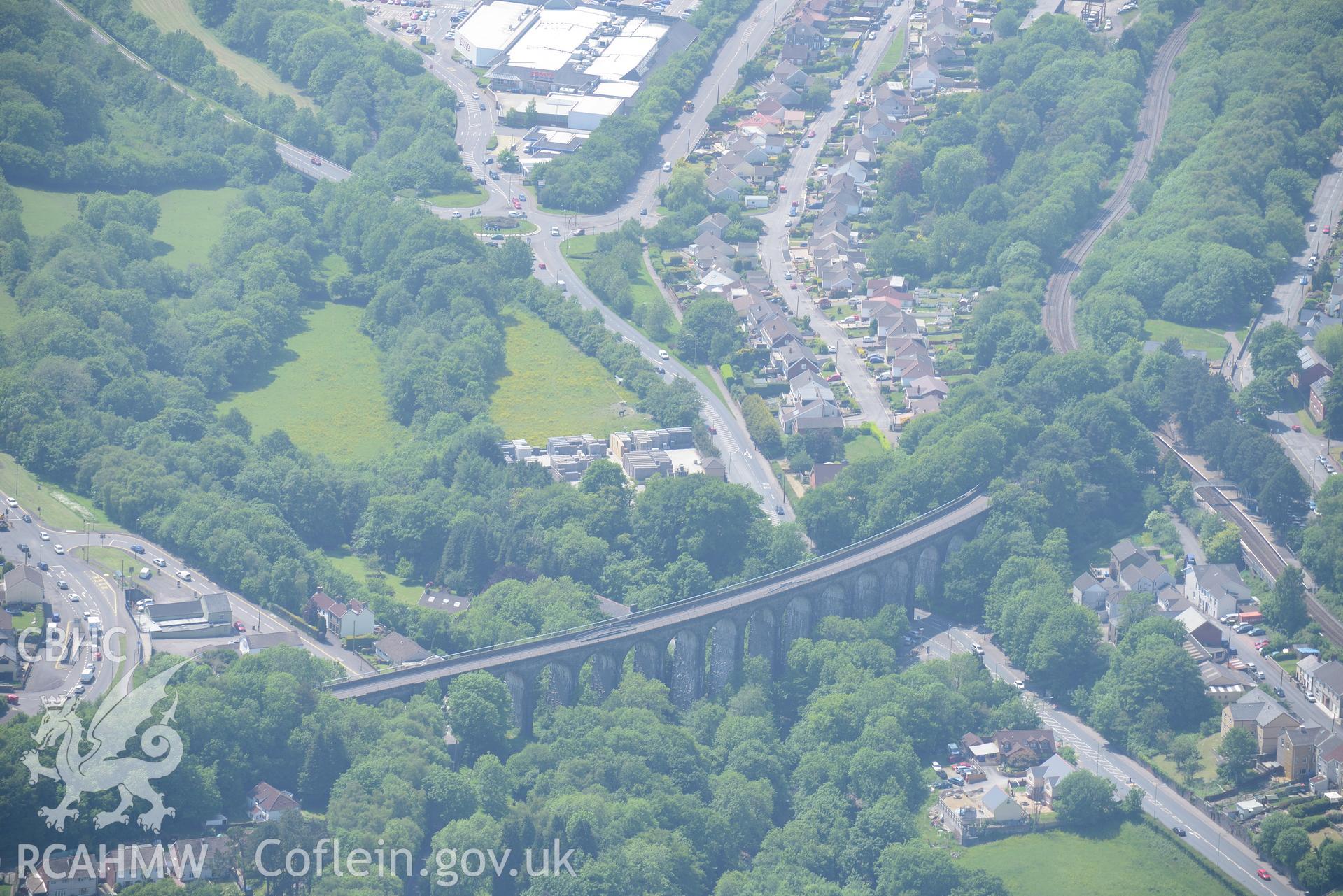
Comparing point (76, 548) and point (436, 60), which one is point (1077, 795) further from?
point (436, 60)

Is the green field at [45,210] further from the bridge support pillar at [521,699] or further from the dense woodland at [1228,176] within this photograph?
the dense woodland at [1228,176]

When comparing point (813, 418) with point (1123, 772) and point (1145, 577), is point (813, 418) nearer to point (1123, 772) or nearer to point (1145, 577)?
point (1145, 577)

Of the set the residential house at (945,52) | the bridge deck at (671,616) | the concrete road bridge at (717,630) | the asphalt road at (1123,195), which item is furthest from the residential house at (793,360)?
the residential house at (945,52)

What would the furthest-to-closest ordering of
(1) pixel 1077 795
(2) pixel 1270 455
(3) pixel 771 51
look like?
(3) pixel 771 51 → (2) pixel 1270 455 → (1) pixel 1077 795

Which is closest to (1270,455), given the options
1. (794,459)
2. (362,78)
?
(794,459)

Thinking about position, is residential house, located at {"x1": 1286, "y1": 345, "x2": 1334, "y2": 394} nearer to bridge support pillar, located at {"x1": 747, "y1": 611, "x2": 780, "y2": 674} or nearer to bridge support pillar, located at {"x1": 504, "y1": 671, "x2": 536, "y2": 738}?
bridge support pillar, located at {"x1": 747, "y1": 611, "x2": 780, "y2": 674}
